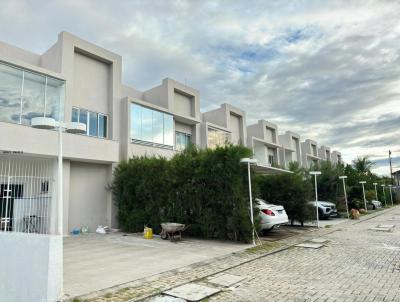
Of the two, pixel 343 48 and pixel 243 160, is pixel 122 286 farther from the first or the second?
pixel 343 48

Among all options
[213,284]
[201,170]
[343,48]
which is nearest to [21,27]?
[201,170]

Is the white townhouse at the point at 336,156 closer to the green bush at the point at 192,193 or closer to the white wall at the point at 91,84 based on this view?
the white wall at the point at 91,84

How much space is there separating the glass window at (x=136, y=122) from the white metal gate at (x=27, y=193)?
4985mm

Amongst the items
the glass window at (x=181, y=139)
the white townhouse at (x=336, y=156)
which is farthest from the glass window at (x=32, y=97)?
the white townhouse at (x=336, y=156)

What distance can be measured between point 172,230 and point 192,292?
18.9 feet

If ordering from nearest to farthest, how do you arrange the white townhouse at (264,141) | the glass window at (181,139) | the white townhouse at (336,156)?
the glass window at (181,139) → the white townhouse at (264,141) → the white townhouse at (336,156)

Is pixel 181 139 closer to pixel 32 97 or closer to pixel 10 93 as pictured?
pixel 32 97

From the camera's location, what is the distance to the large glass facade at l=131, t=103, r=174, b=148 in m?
17.1

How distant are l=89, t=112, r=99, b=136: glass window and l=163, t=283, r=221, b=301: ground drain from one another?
11807 millimetres

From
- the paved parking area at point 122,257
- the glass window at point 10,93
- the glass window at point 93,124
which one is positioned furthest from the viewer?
the glass window at point 93,124

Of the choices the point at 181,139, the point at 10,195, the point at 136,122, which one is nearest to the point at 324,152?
the point at 181,139

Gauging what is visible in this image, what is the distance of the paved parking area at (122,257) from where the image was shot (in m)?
6.05

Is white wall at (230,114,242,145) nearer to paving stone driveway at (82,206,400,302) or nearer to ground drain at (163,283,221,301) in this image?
paving stone driveway at (82,206,400,302)

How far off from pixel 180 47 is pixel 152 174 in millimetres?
6240
